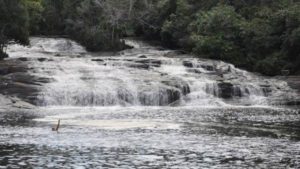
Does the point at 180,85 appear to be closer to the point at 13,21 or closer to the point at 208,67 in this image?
the point at 208,67

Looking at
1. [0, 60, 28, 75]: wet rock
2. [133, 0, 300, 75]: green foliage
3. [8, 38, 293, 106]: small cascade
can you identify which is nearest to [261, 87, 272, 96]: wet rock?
[8, 38, 293, 106]: small cascade

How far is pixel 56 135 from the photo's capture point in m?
34.6

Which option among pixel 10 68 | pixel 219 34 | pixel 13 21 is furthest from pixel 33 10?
pixel 219 34

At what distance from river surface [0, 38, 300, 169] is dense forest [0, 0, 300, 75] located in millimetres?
3047

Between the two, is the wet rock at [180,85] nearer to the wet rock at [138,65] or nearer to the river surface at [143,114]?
the river surface at [143,114]

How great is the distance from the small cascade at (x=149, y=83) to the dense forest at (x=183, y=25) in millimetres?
4722

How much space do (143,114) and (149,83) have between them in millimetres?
12334

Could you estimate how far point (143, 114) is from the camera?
47.8 metres

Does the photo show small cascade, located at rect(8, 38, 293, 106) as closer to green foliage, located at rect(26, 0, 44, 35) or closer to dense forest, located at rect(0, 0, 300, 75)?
dense forest, located at rect(0, 0, 300, 75)

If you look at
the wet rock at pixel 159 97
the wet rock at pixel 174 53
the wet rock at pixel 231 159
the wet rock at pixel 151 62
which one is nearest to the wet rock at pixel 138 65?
the wet rock at pixel 151 62

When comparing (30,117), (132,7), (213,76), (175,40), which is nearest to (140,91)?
(213,76)

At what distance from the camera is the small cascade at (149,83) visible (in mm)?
57844

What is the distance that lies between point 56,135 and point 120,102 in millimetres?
23560

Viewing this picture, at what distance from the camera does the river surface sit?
27.8m
